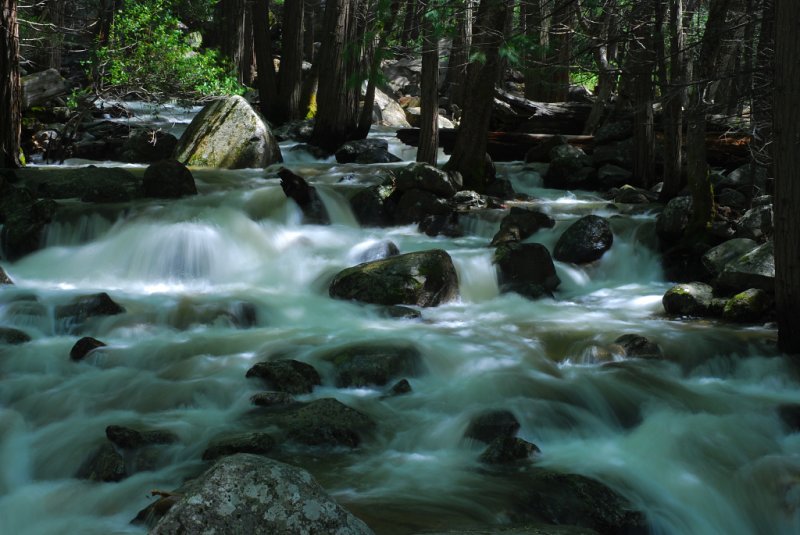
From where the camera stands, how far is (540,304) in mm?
9812

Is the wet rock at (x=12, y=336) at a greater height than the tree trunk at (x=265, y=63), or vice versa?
the tree trunk at (x=265, y=63)

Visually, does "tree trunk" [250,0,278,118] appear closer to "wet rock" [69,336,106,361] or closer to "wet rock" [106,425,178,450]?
"wet rock" [69,336,106,361]

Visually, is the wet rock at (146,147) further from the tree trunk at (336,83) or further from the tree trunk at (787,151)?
the tree trunk at (787,151)

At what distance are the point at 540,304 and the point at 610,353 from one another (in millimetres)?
2203

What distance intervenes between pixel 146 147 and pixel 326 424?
41.6ft

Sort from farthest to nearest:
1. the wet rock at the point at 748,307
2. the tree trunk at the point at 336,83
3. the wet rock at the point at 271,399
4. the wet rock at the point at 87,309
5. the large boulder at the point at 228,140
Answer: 1. the tree trunk at the point at 336,83
2. the large boulder at the point at 228,140
3. the wet rock at the point at 748,307
4. the wet rock at the point at 87,309
5. the wet rock at the point at 271,399

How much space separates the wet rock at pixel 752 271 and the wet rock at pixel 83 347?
22.4 ft

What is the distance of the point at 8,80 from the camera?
1216 cm

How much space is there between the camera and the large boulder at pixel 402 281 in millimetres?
9344

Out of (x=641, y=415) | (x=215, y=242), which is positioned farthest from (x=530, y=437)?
(x=215, y=242)

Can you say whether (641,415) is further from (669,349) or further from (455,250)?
(455,250)

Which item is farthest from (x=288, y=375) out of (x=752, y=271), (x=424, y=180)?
(x=424, y=180)

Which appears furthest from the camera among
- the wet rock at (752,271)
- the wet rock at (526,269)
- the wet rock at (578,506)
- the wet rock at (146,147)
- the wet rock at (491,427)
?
the wet rock at (146,147)

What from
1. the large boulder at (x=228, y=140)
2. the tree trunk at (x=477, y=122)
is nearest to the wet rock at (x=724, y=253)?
the tree trunk at (x=477, y=122)
